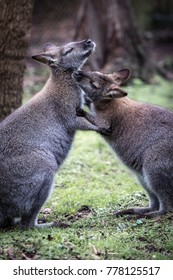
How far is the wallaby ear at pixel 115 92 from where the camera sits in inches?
321

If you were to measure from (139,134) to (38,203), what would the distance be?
5.64 ft

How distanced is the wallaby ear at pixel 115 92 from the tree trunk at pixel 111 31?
10693mm

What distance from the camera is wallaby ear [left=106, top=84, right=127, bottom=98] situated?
8158mm

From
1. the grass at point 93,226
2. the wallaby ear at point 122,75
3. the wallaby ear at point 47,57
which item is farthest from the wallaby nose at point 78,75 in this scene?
the grass at point 93,226

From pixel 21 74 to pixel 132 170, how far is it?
10.8 ft

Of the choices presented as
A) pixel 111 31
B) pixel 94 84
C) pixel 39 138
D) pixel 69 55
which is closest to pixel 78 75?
pixel 94 84

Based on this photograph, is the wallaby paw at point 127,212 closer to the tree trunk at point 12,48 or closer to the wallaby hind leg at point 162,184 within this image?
the wallaby hind leg at point 162,184

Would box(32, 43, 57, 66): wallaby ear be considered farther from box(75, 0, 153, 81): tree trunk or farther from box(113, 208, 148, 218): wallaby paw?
box(75, 0, 153, 81): tree trunk

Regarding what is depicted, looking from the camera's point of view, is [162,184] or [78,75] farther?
[78,75]

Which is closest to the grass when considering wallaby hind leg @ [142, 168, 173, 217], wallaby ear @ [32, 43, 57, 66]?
wallaby hind leg @ [142, 168, 173, 217]

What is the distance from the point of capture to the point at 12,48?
10.1 metres

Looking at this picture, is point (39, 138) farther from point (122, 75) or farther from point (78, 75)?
point (122, 75)

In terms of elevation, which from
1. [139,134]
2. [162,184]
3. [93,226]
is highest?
[139,134]

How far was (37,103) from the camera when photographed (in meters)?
7.94
